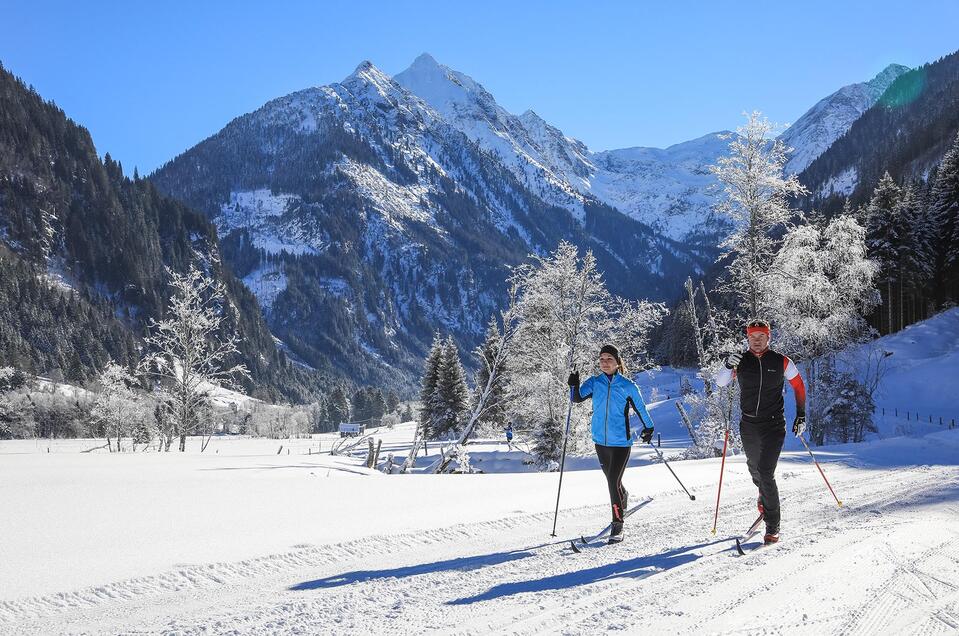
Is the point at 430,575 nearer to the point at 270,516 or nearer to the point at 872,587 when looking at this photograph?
the point at 270,516

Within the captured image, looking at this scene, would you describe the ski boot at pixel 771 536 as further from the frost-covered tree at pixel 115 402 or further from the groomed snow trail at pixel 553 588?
the frost-covered tree at pixel 115 402

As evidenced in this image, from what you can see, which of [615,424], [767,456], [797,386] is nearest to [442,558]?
[615,424]

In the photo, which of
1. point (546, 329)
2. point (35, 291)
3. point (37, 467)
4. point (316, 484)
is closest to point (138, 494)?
point (316, 484)

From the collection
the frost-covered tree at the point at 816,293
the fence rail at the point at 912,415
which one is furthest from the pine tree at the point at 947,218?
the frost-covered tree at the point at 816,293

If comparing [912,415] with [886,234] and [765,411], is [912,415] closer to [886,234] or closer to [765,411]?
[886,234]

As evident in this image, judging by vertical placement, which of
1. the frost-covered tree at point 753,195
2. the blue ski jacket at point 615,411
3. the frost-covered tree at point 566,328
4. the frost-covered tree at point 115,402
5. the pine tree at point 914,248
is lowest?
the frost-covered tree at point 115,402

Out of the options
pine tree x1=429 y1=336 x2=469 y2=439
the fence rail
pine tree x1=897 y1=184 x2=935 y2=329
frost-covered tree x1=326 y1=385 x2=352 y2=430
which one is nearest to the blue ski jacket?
the fence rail

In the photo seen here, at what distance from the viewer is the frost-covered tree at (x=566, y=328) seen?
2420cm

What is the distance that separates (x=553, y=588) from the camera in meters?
4.79

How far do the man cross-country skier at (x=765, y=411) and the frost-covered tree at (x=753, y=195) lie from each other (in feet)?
44.4

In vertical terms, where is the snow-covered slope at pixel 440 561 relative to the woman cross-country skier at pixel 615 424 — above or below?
below

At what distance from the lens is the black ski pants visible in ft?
20.6

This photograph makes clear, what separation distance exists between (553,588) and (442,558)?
139 centimetres

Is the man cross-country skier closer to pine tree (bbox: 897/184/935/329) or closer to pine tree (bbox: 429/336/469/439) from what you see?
pine tree (bbox: 429/336/469/439)
